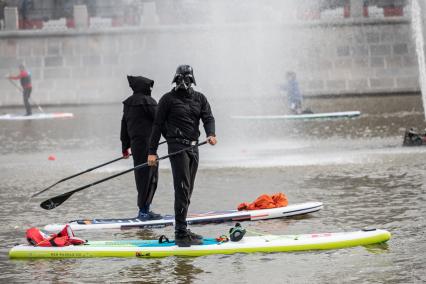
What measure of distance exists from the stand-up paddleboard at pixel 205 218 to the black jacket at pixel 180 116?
1808mm

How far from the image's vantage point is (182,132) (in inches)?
533

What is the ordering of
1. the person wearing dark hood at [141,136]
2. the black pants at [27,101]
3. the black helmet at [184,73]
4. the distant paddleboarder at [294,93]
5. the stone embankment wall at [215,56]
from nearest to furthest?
the black helmet at [184,73], the person wearing dark hood at [141,136], the distant paddleboarder at [294,93], the black pants at [27,101], the stone embankment wall at [215,56]

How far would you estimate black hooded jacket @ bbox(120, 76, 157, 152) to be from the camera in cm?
1556

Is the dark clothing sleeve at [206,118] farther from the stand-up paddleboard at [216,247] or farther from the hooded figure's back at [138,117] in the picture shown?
the hooded figure's back at [138,117]

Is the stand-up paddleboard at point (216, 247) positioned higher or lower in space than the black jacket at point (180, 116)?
lower

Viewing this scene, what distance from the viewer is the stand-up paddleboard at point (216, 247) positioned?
43.1 feet

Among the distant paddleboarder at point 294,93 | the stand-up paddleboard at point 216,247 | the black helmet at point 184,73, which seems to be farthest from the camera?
the distant paddleboarder at point 294,93

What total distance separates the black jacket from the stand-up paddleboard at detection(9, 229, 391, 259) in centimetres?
119

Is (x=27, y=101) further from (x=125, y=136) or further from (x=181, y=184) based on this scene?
(x=181, y=184)

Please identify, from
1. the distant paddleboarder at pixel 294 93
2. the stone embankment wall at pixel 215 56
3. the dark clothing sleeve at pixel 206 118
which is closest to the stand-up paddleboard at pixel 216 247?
the dark clothing sleeve at pixel 206 118

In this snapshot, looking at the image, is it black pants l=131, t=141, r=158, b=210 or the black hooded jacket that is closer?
black pants l=131, t=141, r=158, b=210

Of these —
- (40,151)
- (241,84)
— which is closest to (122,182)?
(40,151)

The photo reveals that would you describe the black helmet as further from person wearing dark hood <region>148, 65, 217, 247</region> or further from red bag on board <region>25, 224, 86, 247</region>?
red bag on board <region>25, 224, 86, 247</region>

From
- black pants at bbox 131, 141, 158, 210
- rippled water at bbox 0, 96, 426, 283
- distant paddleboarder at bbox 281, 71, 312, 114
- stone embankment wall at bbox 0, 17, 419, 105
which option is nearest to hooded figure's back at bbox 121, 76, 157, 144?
black pants at bbox 131, 141, 158, 210
